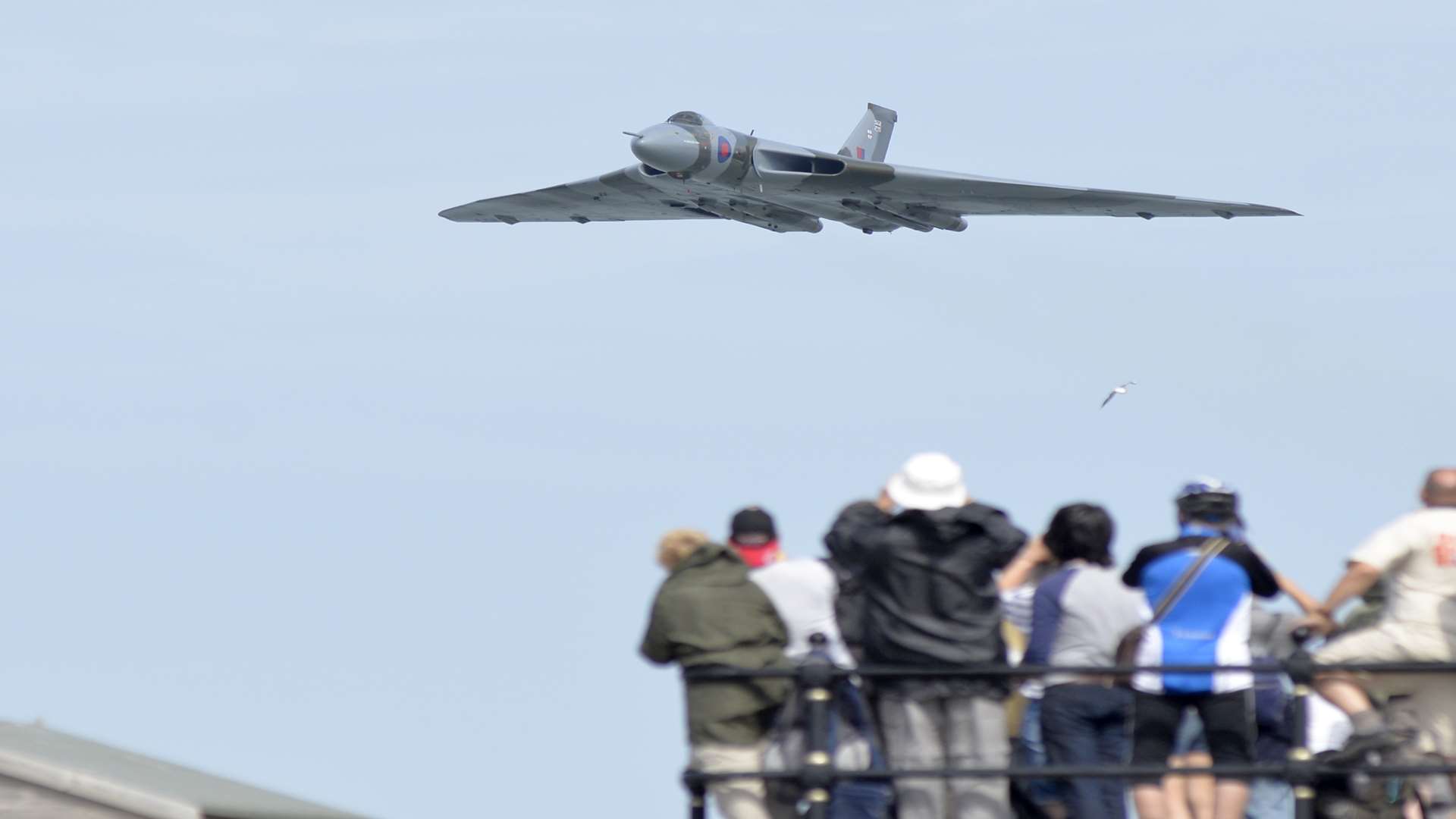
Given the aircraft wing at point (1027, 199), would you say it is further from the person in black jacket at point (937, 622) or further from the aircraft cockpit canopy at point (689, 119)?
the person in black jacket at point (937, 622)

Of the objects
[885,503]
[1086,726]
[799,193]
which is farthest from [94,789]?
[799,193]

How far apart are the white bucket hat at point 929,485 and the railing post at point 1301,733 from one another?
1522 mm

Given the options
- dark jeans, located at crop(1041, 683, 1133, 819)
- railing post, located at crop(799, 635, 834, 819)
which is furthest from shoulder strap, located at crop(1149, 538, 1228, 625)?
railing post, located at crop(799, 635, 834, 819)

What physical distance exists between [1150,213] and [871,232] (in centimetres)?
599

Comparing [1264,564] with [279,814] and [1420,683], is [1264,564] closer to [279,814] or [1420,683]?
[1420,683]

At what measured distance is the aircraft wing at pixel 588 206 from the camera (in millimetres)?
36375

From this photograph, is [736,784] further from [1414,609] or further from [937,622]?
[1414,609]

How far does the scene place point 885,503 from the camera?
24.7 feet

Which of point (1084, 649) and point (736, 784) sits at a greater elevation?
point (1084, 649)

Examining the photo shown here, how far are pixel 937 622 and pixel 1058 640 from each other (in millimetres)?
748

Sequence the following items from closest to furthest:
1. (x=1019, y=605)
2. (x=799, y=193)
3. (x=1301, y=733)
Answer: (x=1301, y=733) < (x=1019, y=605) < (x=799, y=193)

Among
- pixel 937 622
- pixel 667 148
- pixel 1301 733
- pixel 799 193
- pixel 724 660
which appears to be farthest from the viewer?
pixel 799 193

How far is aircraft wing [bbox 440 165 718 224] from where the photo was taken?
36.4 meters

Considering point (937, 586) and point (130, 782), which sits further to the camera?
point (130, 782)
